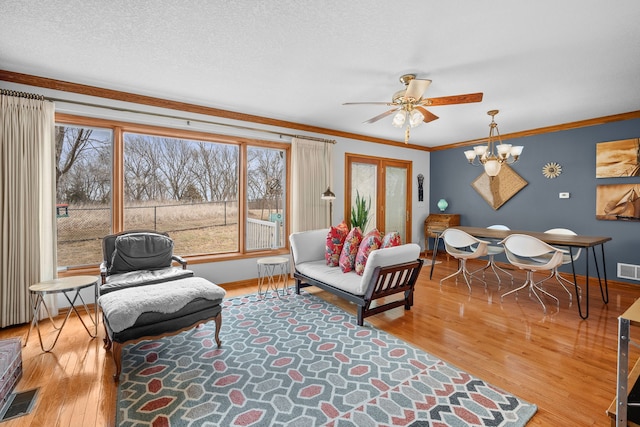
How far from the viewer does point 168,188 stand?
404 cm

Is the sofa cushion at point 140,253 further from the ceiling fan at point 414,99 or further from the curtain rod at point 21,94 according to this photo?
the ceiling fan at point 414,99

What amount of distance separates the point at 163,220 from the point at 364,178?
3652 millimetres

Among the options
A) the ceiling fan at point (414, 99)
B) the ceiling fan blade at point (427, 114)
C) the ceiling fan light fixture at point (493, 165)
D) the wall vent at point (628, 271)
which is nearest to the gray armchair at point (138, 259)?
the ceiling fan at point (414, 99)

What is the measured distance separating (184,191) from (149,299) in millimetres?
2239

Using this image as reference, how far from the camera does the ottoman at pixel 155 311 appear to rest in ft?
6.70

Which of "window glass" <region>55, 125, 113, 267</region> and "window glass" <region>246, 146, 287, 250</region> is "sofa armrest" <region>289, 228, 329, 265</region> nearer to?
"window glass" <region>246, 146, 287, 250</region>

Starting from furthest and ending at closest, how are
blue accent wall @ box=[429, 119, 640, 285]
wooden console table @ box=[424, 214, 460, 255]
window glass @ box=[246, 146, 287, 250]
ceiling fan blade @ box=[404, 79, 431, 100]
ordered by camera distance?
wooden console table @ box=[424, 214, 460, 255] < window glass @ box=[246, 146, 287, 250] < blue accent wall @ box=[429, 119, 640, 285] < ceiling fan blade @ box=[404, 79, 431, 100]

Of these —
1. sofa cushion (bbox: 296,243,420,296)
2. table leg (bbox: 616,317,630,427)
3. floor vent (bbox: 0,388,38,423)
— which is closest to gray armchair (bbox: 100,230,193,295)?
floor vent (bbox: 0,388,38,423)

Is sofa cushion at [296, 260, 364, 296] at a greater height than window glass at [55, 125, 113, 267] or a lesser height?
lesser

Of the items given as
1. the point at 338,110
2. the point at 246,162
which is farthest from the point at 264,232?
the point at 338,110

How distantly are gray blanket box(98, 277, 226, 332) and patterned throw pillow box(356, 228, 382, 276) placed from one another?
4.95 feet

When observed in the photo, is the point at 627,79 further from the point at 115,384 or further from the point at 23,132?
the point at 23,132

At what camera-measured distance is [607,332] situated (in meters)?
2.84

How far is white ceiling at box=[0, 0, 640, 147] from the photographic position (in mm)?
1967
